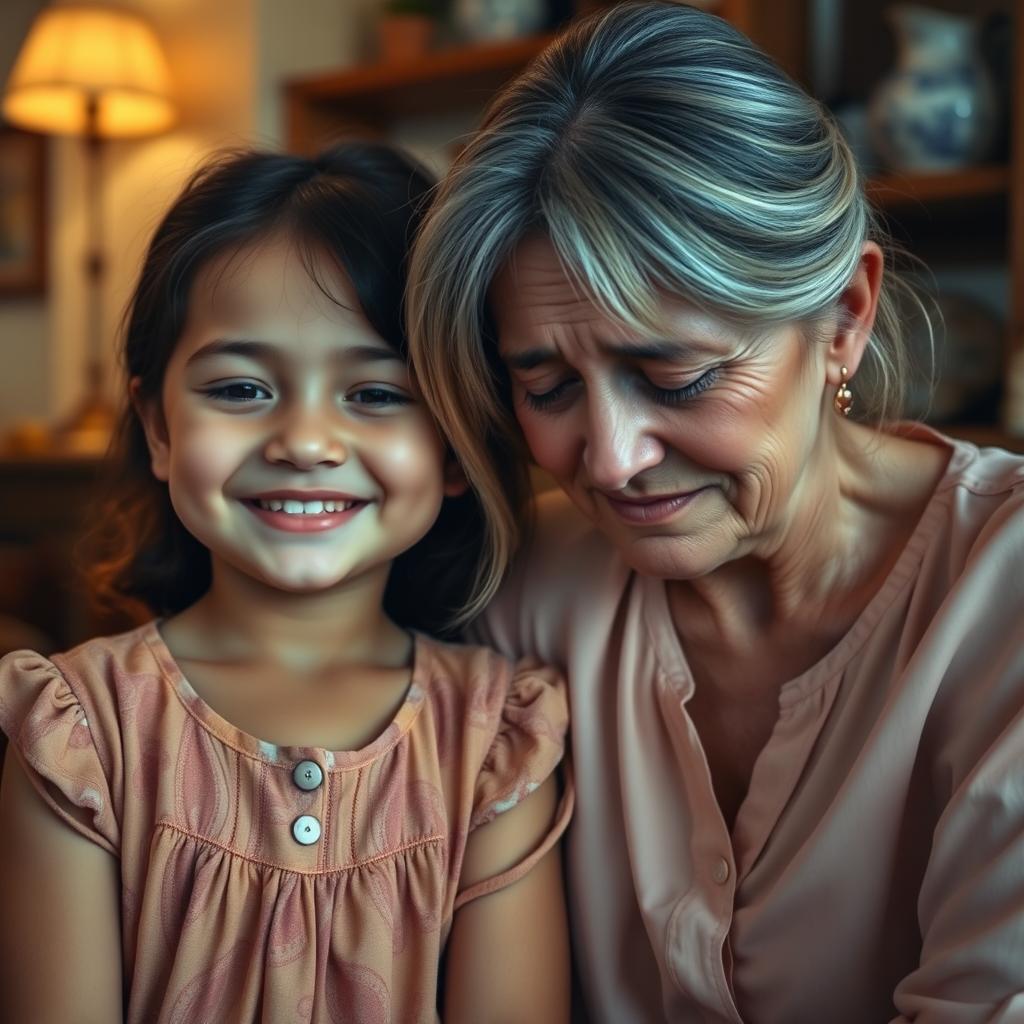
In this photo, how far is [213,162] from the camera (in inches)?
55.2

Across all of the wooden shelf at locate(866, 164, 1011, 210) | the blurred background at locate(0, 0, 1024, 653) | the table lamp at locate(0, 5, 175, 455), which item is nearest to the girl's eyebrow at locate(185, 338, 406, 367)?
the blurred background at locate(0, 0, 1024, 653)

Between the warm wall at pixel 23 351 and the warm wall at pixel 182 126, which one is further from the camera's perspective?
the warm wall at pixel 23 351

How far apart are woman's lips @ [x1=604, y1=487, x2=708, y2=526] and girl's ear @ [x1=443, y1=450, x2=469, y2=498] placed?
22 centimetres

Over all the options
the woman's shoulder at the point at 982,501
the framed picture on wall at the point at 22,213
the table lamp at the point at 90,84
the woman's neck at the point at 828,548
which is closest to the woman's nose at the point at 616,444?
Answer: the woman's neck at the point at 828,548

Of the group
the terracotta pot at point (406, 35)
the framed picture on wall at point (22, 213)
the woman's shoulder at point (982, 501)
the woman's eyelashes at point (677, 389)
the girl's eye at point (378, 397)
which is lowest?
the framed picture on wall at point (22, 213)

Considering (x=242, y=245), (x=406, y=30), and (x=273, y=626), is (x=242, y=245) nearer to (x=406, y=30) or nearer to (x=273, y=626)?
(x=273, y=626)

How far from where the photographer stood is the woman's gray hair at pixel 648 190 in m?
1.04

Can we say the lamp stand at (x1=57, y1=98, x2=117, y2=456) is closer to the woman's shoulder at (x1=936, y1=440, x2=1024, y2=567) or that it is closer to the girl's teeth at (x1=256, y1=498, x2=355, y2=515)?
the girl's teeth at (x1=256, y1=498, x2=355, y2=515)

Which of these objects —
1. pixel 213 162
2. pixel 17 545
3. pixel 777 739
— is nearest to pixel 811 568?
pixel 777 739

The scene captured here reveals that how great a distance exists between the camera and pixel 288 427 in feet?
3.82

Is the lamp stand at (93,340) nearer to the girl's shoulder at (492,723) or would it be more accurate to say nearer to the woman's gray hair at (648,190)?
the girl's shoulder at (492,723)

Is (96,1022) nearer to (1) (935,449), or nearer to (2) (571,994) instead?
(2) (571,994)

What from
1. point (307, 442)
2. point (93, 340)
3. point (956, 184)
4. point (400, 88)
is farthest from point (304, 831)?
point (93, 340)

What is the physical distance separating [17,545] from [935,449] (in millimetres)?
3320
